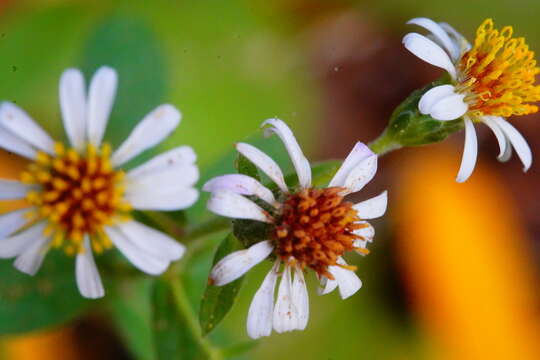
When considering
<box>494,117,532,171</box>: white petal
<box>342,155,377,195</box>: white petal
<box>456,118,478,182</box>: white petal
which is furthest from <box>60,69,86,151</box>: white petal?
<box>494,117,532,171</box>: white petal

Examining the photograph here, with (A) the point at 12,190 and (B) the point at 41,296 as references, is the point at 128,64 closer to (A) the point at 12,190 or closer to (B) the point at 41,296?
(B) the point at 41,296

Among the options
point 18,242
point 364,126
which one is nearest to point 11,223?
point 18,242

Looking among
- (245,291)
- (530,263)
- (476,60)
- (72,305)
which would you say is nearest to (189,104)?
(245,291)

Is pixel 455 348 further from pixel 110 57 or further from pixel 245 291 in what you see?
pixel 110 57

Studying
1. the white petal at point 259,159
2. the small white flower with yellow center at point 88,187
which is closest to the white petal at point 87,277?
the small white flower with yellow center at point 88,187

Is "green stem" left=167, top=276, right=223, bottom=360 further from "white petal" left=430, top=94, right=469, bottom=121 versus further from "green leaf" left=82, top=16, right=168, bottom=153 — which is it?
"white petal" left=430, top=94, right=469, bottom=121

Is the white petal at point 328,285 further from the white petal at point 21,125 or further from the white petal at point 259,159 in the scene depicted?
the white petal at point 21,125
